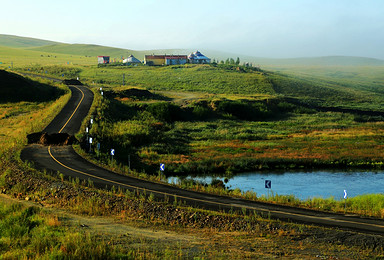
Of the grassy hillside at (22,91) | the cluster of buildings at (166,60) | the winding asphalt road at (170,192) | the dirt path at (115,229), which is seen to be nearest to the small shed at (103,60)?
the cluster of buildings at (166,60)

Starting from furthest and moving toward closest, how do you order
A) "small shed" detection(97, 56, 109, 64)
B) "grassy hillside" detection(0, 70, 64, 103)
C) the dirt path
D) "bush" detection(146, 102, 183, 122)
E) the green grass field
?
"small shed" detection(97, 56, 109, 64)
"grassy hillside" detection(0, 70, 64, 103)
"bush" detection(146, 102, 183, 122)
the dirt path
the green grass field

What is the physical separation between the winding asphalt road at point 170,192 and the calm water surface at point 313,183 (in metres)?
7.26

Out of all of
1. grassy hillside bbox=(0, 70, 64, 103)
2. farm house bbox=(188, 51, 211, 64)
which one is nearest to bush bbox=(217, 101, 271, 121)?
grassy hillside bbox=(0, 70, 64, 103)

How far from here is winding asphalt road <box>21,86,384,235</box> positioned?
2212 centimetres

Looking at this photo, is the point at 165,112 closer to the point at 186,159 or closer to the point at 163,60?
the point at 186,159

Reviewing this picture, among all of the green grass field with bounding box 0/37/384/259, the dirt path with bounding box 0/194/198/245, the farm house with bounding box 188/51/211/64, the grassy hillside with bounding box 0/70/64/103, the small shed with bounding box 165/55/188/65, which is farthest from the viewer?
the farm house with bounding box 188/51/211/64

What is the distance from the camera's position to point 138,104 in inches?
3076

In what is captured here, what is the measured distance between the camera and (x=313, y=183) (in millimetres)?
38875

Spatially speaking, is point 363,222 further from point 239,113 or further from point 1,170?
point 239,113

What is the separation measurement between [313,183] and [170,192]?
16.1 meters

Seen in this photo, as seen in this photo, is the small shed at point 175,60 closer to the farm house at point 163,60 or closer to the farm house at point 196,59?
the farm house at point 163,60

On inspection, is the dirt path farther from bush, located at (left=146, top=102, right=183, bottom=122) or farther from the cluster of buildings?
the cluster of buildings

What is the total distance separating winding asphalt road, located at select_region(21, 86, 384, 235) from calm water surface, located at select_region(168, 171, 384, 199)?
726 centimetres

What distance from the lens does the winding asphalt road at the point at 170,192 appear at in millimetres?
22125
